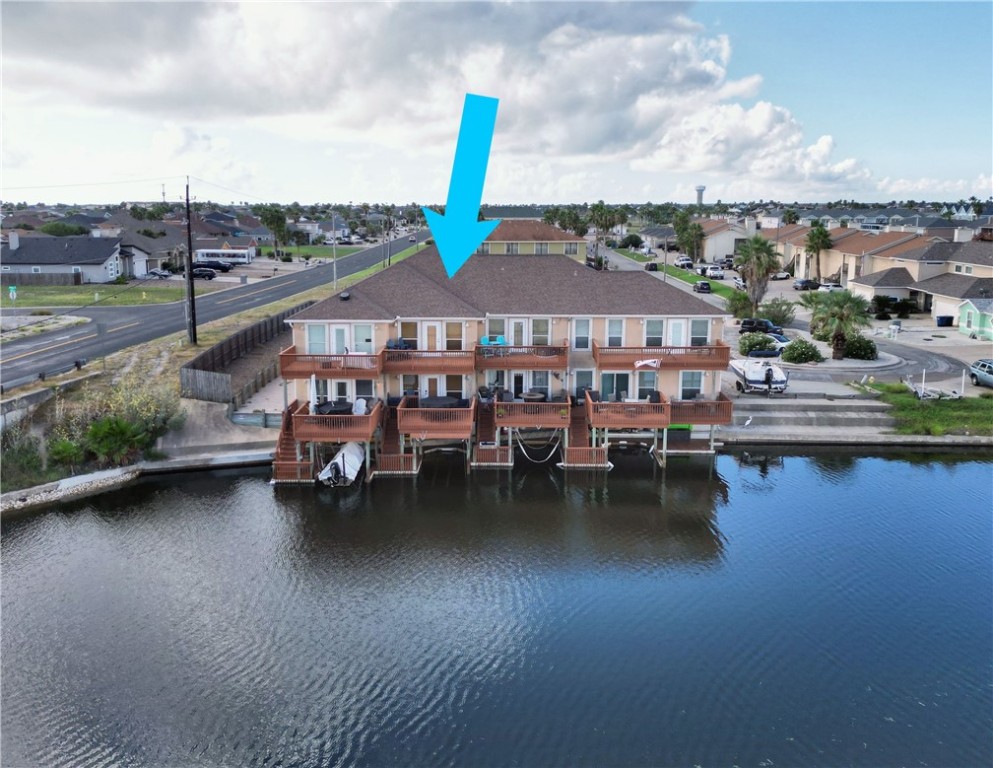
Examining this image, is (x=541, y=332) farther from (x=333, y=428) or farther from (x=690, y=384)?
(x=333, y=428)

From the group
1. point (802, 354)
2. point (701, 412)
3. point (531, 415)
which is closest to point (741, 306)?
point (802, 354)

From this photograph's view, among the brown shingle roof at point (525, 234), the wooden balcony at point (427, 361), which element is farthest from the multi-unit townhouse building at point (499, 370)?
the brown shingle roof at point (525, 234)

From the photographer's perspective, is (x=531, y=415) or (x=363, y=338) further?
(x=363, y=338)

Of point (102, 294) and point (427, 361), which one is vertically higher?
point (102, 294)

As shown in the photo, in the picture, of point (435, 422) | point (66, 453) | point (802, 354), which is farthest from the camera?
point (802, 354)

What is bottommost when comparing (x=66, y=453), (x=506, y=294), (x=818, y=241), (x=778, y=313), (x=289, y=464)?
(x=289, y=464)

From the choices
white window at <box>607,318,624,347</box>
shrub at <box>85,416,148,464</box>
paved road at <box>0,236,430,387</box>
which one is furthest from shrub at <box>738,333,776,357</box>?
paved road at <box>0,236,430,387</box>

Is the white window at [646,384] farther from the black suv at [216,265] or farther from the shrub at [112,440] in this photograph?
the black suv at [216,265]

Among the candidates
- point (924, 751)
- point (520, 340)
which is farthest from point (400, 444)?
point (924, 751)
